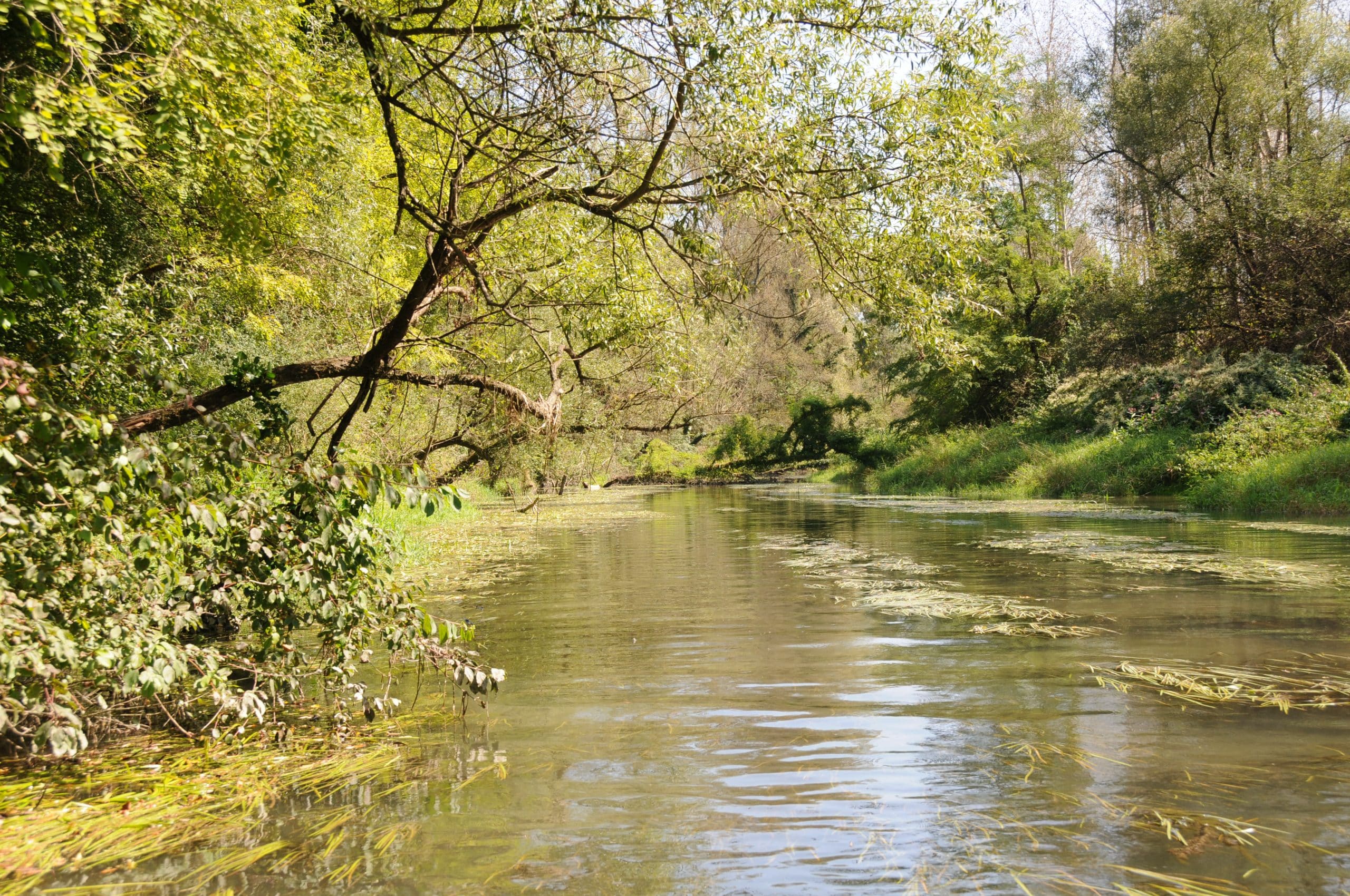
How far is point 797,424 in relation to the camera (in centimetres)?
4625

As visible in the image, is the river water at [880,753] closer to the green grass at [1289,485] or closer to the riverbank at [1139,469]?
the green grass at [1289,485]

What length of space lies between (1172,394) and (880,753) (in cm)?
2316

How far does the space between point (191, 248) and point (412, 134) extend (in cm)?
319

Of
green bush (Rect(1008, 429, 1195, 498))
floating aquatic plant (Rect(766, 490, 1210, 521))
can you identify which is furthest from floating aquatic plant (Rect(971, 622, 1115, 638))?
green bush (Rect(1008, 429, 1195, 498))

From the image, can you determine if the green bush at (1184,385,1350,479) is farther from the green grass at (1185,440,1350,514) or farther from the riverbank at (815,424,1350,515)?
the green grass at (1185,440,1350,514)

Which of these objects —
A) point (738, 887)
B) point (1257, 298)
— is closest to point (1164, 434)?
point (1257, 298)

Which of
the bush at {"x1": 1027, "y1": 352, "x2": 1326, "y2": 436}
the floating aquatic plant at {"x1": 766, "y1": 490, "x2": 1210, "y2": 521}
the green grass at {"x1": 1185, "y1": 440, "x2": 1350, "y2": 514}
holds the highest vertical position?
the bush at {"x1": 1027, "y1": 352, "x2": 1326, "y2": 436}

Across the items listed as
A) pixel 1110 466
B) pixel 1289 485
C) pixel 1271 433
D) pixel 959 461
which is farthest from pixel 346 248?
pixel 959 461

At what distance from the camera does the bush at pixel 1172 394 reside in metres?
21.3

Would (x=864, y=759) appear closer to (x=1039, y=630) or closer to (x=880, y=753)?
(x=880, y=753)

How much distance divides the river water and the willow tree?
2660 millimetres

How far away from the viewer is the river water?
11.4ft

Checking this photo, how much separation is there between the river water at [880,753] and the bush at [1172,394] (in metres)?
12.9

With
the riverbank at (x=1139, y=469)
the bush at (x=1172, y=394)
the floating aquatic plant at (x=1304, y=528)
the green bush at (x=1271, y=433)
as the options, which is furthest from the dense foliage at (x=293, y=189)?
the bush at (x=1172, y=394)
